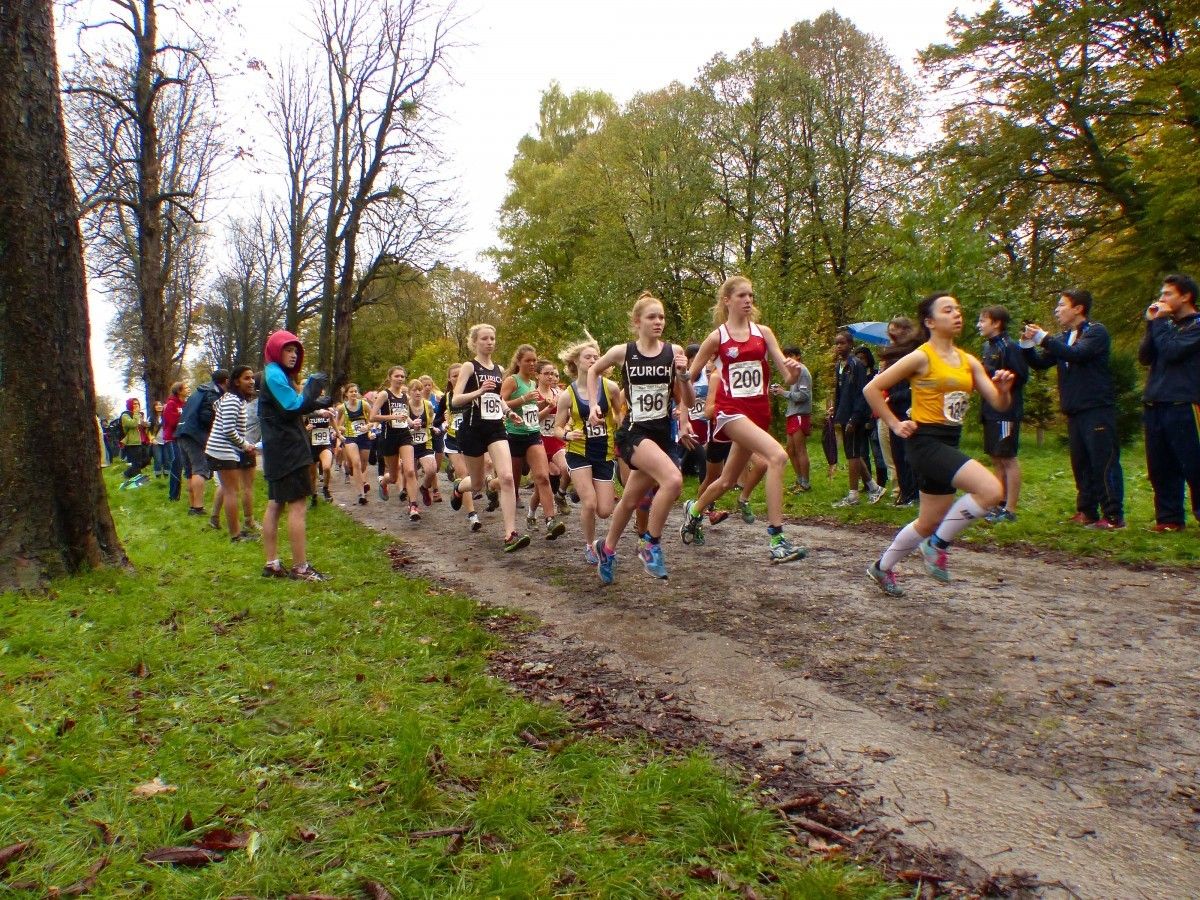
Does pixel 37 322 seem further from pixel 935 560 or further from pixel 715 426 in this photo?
pixel 935 560

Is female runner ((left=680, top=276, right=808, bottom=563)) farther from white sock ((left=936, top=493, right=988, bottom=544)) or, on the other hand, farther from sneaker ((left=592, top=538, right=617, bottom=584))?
sneaker ((left=592, top=538, right=617, bottom=584))

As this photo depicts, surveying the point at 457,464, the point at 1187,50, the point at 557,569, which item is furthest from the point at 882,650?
the point at 1187,50

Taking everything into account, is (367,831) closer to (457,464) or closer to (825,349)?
(457,464)

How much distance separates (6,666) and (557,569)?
418cm

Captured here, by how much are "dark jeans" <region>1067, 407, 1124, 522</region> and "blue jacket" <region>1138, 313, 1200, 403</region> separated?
1.40 feet

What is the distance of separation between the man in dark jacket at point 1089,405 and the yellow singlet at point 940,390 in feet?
8.24

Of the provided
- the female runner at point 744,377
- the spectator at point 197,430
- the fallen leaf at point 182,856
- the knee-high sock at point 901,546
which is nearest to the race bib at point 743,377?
the female runner at point 744,377

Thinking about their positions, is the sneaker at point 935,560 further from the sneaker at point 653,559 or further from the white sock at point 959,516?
the sneaker at point 653,559

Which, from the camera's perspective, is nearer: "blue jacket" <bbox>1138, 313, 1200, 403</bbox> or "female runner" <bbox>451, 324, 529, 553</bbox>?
"blue jacket" <bbox>1138, 313, 1200, 403</bbox>

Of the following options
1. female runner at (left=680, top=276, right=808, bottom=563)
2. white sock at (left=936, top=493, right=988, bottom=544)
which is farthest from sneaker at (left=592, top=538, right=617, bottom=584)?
white sock at (left=936, top=493, right=988, bottom=544)

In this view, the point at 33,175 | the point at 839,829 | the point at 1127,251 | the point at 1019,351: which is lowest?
the point at 839,829

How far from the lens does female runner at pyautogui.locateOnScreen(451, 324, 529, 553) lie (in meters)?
8.20

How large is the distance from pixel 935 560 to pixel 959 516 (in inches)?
17.5

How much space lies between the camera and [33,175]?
5.75 m
